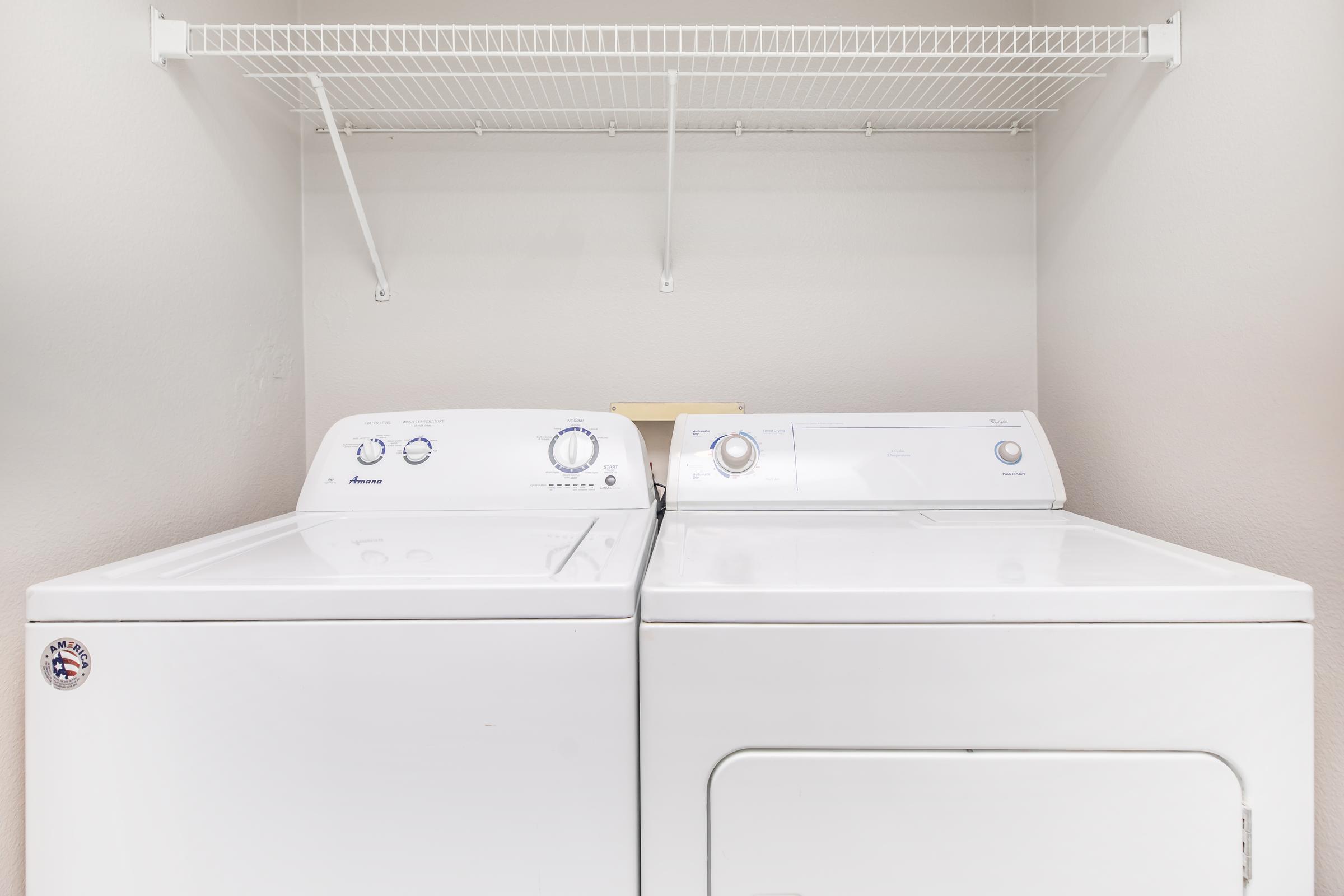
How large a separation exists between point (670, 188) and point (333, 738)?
3.92 ft

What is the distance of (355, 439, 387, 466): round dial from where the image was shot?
1.21 metres

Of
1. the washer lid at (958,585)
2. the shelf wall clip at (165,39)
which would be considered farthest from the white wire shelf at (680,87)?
the washer lid at (958,585)

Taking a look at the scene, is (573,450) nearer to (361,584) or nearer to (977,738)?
(361,584)

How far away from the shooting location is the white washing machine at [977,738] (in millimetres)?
647

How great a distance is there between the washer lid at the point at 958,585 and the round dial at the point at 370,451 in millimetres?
Result: 656

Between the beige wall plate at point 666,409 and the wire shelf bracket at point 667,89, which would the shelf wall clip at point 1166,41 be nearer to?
the wire shelf bracket at point 667,89

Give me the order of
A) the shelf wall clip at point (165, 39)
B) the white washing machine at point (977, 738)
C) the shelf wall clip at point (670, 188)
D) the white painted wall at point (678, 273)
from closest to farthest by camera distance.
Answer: the white washing machine at point (977, 738), the shelf wall clip at point (165, 39), the shelf wall clip at point (670, 188), the white painted wall at point (678, 273)

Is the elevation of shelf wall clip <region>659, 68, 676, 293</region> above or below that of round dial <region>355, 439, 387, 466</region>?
above

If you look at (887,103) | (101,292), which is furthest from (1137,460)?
(101,292)

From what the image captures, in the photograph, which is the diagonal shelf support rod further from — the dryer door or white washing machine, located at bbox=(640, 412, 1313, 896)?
the dryer door

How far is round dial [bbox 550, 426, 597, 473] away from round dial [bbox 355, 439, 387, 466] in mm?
325

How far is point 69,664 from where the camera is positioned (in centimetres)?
66

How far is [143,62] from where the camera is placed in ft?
3.43

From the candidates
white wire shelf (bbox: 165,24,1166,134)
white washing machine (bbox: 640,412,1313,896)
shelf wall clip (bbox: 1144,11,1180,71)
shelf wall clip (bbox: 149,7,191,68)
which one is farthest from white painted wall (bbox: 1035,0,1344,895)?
shelf wall clip (bbox: 149,7,191,68)
